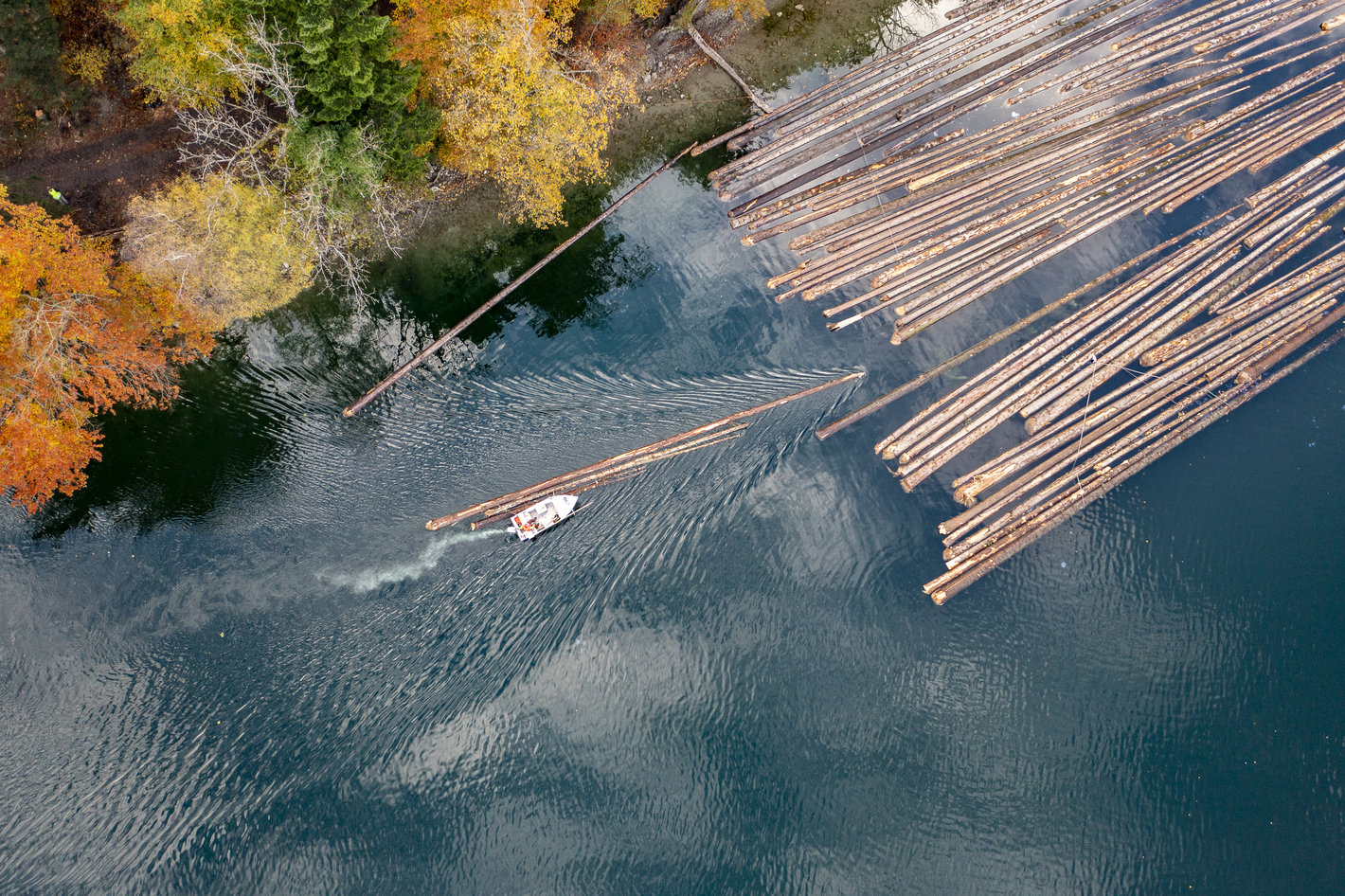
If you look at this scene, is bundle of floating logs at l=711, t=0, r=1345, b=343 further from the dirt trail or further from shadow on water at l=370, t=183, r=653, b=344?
the dirt trail

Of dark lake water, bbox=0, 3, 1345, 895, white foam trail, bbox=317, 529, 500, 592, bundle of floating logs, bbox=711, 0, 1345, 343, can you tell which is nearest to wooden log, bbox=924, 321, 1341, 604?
dark lake water, bbox=0, 3, 1345, 895

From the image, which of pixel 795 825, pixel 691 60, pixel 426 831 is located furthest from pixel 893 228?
pixel 426 831

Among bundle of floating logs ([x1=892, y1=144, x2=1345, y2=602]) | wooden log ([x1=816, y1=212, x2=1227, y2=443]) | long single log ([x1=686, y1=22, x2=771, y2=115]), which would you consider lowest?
bundle of floating logs ([x1=892, y1=144, x2=1345, y2=602])

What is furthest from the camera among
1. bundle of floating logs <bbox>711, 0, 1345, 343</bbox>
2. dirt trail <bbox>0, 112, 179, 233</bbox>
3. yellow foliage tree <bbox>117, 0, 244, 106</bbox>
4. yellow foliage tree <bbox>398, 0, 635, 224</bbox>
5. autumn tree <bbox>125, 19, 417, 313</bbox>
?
bundle of floating logs <bbox>711, 0, 1345, 343</bbox>

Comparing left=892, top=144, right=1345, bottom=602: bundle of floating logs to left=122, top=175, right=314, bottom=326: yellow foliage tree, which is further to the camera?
left=892, top=144, right=1345, bottom=602: bundle of floating logs

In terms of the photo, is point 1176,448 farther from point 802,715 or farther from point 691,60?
point 691,60

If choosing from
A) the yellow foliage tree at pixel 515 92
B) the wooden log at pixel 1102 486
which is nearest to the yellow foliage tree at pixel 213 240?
the yellow foliage tree at pixel 515 92
